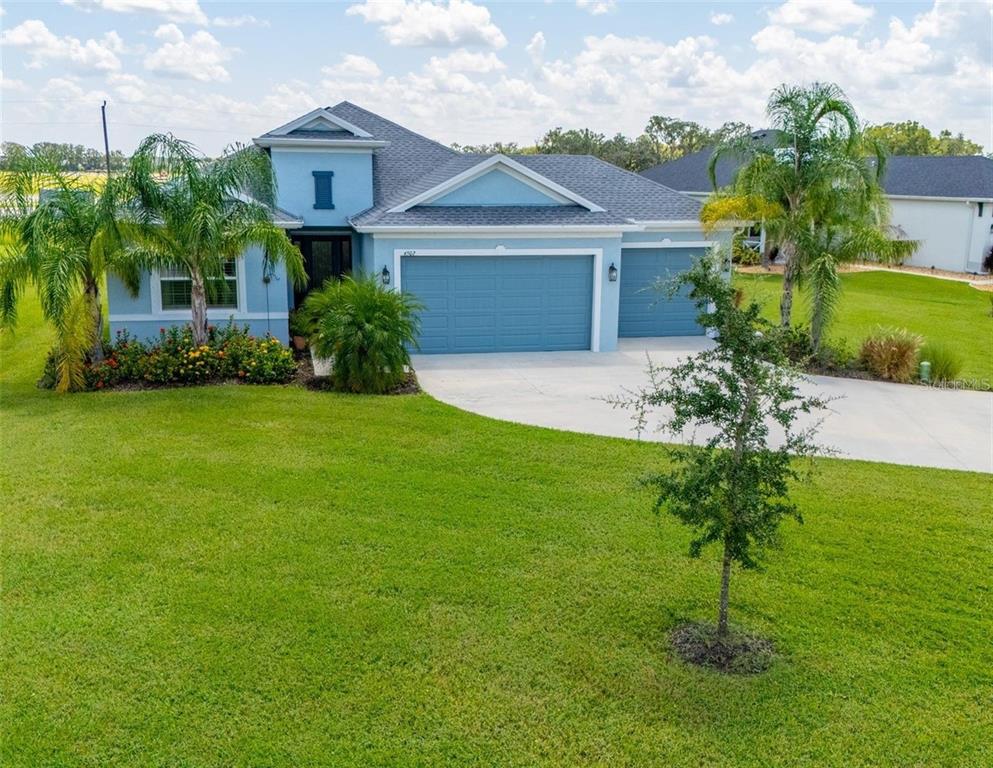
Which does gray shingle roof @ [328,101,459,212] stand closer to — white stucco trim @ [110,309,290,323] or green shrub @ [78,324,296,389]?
white stucco trim @ [110,309,290,323]

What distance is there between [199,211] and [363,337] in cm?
317

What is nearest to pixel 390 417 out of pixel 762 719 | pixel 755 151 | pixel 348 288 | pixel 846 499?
pixel 348 288

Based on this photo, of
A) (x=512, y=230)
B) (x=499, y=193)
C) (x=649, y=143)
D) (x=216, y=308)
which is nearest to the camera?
(x=216, y=308)

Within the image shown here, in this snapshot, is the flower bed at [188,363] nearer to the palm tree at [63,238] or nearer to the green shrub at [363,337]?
the palm tree at [63,238]

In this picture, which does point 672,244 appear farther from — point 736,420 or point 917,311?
point 736,420

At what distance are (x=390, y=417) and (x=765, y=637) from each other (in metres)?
6.92

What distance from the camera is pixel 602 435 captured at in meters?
11.7

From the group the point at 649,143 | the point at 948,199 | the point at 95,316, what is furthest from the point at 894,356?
the point at 649,143

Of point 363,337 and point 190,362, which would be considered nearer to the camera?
point 363,337

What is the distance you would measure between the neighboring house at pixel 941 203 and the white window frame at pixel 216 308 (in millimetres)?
21871

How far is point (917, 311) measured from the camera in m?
24.7

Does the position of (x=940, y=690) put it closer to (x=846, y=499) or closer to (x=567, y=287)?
(x=846, y=499)

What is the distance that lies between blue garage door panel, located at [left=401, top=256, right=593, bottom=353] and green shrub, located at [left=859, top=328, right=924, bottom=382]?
219 inches

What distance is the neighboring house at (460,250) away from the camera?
16375mm
